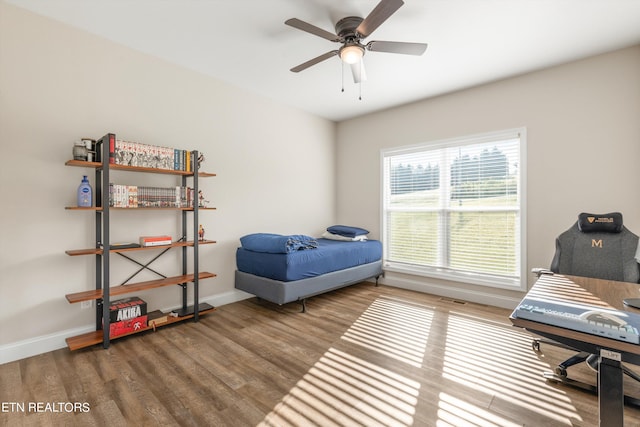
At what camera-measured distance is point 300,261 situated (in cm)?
324

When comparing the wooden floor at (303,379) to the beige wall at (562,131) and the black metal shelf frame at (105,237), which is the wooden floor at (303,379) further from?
the beige wall at (562,131)

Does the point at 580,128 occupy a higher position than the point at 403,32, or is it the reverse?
the point at 403,32

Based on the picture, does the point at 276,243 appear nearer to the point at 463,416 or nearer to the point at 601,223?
the point at 463,416

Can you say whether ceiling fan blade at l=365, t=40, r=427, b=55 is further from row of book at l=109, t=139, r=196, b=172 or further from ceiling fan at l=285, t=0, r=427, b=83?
row of book at l=109, t=139, r=196, b=172

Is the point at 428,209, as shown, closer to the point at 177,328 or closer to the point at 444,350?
the point at 444,350

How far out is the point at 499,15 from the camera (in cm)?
236

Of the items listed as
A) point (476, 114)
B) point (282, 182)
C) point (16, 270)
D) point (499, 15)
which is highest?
point (499, 15)

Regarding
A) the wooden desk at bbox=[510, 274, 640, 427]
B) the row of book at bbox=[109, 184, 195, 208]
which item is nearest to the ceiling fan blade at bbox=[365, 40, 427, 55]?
the wooden desk at bbox=[510, 274, 640, 427]

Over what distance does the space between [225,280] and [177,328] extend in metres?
0.86

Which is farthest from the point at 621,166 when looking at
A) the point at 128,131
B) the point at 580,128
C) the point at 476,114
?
the point at 128,131

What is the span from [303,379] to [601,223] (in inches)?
104

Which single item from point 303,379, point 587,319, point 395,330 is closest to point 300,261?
point 395,330

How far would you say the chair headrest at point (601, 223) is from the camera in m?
2.34

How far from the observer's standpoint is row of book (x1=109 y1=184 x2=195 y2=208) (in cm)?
255
